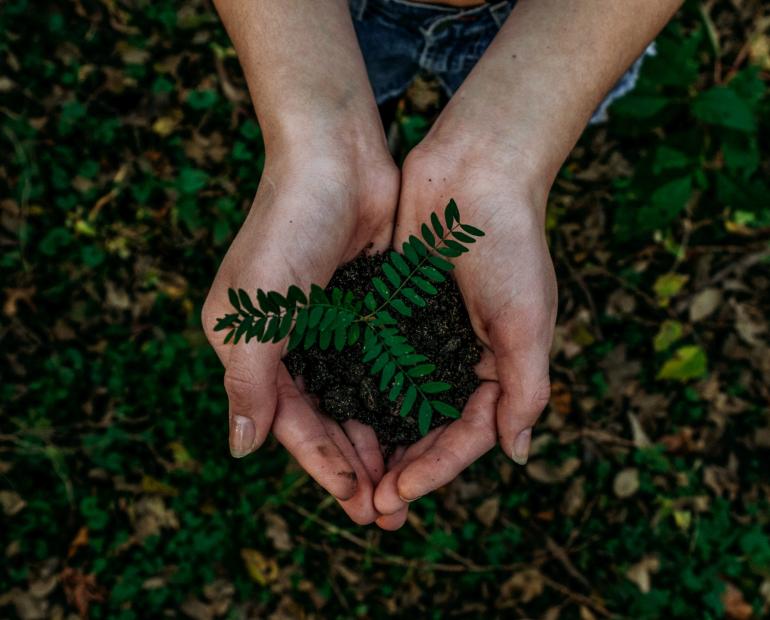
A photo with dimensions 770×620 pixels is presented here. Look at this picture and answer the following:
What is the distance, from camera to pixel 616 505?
4031 millimetres

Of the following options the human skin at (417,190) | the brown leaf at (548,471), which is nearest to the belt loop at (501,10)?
the human skin at (417,190)

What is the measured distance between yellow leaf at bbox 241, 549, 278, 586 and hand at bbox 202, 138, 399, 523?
5.00ft

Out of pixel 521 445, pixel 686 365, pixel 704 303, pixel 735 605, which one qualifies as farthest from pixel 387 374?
pixel 735 605

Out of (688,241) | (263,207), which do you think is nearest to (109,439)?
(263,207)

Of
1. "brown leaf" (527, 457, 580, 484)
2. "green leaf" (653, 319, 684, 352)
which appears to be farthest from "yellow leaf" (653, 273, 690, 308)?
"brown leaf" (527, 457, 580, 484)

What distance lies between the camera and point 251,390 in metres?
2.41

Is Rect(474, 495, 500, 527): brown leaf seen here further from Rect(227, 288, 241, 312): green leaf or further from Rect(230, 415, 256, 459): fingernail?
Rect(227, 288, 241, 312): green leaf

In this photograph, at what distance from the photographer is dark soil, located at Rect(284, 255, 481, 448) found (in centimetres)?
260

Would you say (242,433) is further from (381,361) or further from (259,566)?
(259,566)

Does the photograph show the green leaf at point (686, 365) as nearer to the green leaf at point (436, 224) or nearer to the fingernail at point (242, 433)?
the green leaf at point (436, 224)

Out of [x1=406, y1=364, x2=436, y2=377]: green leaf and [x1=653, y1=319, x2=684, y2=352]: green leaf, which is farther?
[x1=653, y1=319, x2=684, y2=352]: green leaf

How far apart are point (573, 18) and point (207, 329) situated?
6.04 ft

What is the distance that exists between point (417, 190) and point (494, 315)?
1.97ft

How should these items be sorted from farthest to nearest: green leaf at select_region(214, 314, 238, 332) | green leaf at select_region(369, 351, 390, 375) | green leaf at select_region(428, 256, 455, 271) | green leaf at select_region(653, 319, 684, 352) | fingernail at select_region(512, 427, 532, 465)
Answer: green leaf at select_region(653, 319, 684, 352), fingernail at select_region(512, 427, 532, 465), green leaf at select_region(428, 256, 455, 271), green leaf at select_region(369, 351, 390, 375), green leaf at select_region(214, 314, 238, 332)
